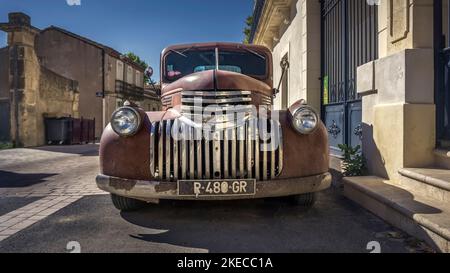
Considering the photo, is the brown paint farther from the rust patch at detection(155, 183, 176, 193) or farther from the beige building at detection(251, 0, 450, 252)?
the beige building at detection(251, 0, 450, 252)

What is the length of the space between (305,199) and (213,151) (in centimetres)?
125

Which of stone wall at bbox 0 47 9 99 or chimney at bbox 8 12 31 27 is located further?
stone wall at bbox 0 47 9 99

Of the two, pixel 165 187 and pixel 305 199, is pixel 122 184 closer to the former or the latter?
pixel 165 187

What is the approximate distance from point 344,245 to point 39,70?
1700 centimetres

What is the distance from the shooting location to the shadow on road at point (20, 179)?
5.59m

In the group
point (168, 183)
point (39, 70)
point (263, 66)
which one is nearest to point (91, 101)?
point (39, 70)

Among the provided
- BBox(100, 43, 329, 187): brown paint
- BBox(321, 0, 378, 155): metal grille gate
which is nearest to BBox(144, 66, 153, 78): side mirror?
BBox(100, 43, 329, 187): brown paint

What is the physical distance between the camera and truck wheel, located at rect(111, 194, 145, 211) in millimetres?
3515

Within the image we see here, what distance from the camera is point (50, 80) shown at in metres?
17.0

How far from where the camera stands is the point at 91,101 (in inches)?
962

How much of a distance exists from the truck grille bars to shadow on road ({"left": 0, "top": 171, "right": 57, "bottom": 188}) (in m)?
3.59

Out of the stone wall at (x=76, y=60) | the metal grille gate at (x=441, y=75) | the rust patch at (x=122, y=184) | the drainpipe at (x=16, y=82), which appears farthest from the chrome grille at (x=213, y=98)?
the stone wall at (x=76, y=60)

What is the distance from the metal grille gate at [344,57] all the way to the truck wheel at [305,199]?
2164mm

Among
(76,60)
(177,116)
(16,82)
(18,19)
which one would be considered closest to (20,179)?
(177,116)
